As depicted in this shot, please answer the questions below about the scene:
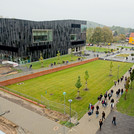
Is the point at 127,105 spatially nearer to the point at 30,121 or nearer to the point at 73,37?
the point at 30,121

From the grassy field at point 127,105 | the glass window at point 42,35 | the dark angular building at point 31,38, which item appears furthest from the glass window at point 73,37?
the grassy field at point 127,105

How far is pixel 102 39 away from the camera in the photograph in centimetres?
9425

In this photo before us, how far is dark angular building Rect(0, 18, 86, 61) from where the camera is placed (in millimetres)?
36719

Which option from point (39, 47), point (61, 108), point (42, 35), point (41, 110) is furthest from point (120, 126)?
point (42, 35)

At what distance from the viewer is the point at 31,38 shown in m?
39.3

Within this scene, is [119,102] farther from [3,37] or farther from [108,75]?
[3,37]

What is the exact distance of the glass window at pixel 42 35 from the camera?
40594mm

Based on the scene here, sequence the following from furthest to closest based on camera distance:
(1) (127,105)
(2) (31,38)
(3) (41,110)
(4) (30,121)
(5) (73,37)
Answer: (5) (73,37)
(2) (31,38)
(1) (127,105)
(3) (41,110)
(4) (30,121)

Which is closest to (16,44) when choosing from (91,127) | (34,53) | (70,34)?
(34,53)

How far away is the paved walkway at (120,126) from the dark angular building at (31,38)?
29.7 metres

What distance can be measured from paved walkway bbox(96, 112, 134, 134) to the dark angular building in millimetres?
29745

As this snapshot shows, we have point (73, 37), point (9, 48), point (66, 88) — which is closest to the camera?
point (66, 88)

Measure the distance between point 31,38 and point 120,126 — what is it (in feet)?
107

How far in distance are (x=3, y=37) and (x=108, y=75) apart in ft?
101
